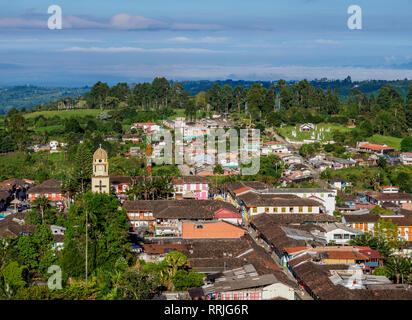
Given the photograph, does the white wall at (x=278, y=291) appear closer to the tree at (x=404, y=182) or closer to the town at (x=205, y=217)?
the town at (x=205, y=217)

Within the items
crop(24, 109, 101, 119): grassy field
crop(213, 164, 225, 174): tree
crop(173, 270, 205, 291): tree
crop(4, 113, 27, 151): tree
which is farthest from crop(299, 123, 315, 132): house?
crop(173, 270, 205, 291): tree

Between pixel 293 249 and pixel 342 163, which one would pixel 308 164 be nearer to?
pixel 342 163

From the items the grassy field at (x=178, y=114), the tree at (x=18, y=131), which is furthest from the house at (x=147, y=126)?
the tree at (x=18, y=131)

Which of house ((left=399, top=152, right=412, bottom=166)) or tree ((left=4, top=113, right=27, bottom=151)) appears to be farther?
tree ((left=4, top=113, right=27, bottom=151))

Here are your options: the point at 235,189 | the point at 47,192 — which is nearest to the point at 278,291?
the point at 235,189

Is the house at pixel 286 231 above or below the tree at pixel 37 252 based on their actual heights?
below

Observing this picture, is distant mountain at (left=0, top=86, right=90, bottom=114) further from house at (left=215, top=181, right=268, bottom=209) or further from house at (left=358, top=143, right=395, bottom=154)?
house at (left=215, top=181, right=268, bottom=209)
